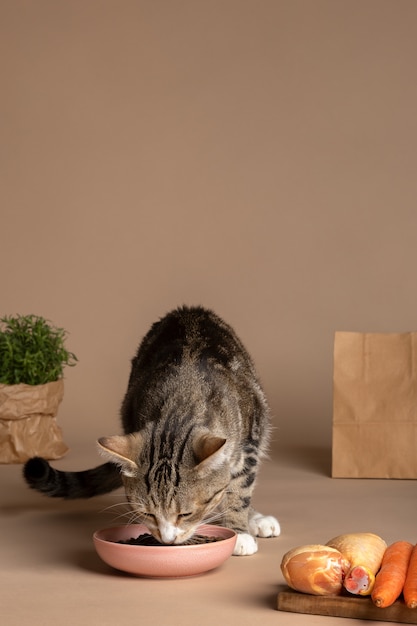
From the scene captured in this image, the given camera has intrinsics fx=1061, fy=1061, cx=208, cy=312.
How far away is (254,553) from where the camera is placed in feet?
9.28

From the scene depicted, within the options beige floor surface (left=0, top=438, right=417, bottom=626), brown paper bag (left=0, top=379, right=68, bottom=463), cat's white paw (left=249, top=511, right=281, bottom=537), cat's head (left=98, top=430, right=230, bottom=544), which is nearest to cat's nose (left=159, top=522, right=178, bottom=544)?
cat's head (left=98, top=430, right=230, bottom=544)

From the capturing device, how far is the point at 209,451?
242 centimetres

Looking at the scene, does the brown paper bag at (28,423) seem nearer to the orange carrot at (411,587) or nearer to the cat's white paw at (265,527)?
the cat's white paw at (265,527)

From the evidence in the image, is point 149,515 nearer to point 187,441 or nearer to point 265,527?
point 187,441

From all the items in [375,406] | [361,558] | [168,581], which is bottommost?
[168,581]

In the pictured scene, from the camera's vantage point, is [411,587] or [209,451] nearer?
[411,587]

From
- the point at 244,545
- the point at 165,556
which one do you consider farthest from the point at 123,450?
the point at 244,545

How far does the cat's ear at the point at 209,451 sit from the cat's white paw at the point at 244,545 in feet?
1.30

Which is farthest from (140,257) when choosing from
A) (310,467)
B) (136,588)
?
(136,588)

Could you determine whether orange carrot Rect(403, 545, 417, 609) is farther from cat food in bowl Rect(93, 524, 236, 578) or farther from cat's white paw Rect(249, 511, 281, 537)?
cat's white paw Rect(249, 511, 281, 537)

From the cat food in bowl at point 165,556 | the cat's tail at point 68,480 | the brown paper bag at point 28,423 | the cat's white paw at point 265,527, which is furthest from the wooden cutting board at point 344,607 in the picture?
the brown paper bag at point 28,423

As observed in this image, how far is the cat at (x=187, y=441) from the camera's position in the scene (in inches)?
96.9

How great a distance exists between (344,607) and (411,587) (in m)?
0.15

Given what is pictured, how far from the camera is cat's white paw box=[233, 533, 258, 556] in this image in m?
2.80
